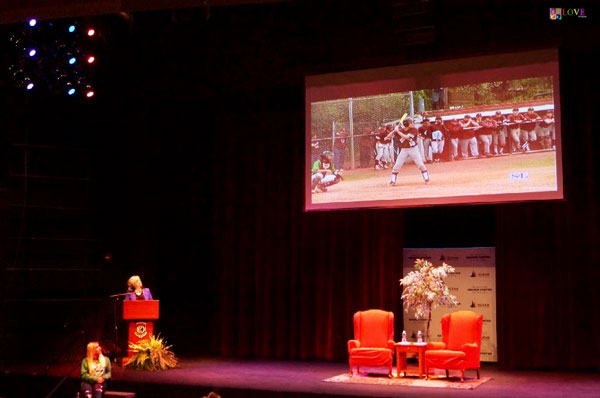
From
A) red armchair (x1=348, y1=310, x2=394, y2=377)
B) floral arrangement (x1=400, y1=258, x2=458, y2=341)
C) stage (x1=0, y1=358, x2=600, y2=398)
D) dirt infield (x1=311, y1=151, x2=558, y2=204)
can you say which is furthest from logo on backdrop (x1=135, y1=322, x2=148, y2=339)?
floral arrangement (x1=400, y1=258, x2=458, y2=341)

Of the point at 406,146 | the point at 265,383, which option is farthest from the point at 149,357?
the point at 406,146

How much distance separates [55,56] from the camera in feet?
34.4

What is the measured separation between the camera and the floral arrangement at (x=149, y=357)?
397 inches

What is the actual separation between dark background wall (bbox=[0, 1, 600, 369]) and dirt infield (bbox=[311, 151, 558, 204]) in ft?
2.78

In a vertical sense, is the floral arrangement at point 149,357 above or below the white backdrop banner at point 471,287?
below

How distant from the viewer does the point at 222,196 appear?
41.2 feet

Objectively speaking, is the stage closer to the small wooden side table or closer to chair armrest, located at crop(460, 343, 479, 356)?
chair armrest, located at crop(460, 343, 479, 356)

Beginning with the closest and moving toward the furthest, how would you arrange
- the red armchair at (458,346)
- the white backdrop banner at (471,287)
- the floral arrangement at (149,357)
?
the red armchair at (458,346), the floral arrangement at (149,357), the white backdrop banner at (471,287)

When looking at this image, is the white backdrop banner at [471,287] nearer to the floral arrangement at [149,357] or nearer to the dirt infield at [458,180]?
the dirt infield at [458,180]

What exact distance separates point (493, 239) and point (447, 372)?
8.56 ft

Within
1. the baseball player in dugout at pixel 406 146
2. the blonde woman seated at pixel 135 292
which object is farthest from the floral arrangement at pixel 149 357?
the baseball player in dugout at pixel 406 146

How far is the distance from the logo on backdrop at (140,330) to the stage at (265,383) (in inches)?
19.7

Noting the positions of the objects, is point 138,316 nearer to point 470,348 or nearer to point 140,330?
point 140,330

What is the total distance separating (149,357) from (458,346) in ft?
13.2
